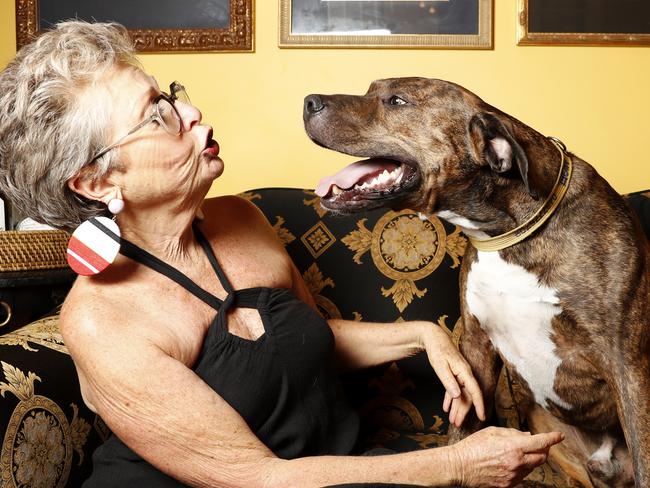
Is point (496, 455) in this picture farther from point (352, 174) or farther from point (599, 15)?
point (599, 15)

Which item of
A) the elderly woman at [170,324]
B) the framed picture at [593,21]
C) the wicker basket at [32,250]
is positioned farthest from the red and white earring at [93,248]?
the framed picture at [593,21]

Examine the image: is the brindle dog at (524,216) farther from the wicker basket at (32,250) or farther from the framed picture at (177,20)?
the framed picture at (177,20)

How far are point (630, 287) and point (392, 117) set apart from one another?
2.02 ft

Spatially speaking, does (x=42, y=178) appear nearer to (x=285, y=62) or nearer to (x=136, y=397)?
(x=136, y=397)

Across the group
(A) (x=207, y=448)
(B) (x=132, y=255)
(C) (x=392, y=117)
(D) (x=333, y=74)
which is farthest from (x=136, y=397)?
(D) (x=333, y=74)

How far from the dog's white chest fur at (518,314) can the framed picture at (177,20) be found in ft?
4.57

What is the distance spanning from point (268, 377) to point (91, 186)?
505mm

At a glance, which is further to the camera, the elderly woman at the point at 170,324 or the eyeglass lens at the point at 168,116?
the eyeglass lens at the point at 168,116

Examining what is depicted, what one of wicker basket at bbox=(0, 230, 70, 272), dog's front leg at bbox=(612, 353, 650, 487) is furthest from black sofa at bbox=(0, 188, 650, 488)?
dog's front leg at bbox=(612, 353, 650, 487)

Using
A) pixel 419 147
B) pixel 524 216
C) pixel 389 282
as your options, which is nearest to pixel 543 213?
pixel 524 216

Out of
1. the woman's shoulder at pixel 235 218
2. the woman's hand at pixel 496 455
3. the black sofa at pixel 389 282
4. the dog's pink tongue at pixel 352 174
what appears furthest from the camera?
the black sofa at pixel 389 282

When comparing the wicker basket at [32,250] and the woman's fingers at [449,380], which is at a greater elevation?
the wicker basket at [32,250]

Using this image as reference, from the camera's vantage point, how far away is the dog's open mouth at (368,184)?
153 cm

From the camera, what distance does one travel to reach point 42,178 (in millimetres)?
1393
